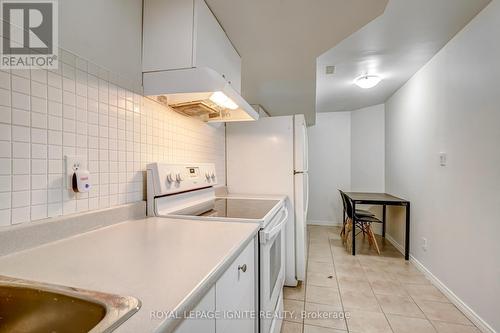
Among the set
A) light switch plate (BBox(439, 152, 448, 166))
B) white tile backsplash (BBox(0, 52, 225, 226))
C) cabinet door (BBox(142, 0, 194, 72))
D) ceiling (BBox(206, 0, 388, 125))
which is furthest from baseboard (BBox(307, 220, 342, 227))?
cabinet door (BBox(142, 0, 194, 72))

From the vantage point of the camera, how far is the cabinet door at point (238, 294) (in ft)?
2.22

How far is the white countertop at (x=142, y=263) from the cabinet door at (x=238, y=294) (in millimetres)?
72

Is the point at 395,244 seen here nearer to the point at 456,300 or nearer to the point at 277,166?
the point at 456,300

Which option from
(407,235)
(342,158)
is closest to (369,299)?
(407,235)

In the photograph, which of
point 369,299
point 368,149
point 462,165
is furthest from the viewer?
point 368,149

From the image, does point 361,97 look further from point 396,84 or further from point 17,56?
point 17,56

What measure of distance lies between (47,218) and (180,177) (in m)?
0.65

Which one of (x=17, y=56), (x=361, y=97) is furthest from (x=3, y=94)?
(x=361, y=97)

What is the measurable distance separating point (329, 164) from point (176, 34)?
409 cm

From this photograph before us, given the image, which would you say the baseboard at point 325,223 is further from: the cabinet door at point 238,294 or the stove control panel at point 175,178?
the cabinet door at point 238,294

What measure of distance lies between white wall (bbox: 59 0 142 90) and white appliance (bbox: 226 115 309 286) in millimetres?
1322

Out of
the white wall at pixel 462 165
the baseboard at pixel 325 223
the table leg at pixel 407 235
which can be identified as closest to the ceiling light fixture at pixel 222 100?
the white wall at pixel 462 165

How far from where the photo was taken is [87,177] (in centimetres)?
87

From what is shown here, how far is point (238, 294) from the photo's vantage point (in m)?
0.82
